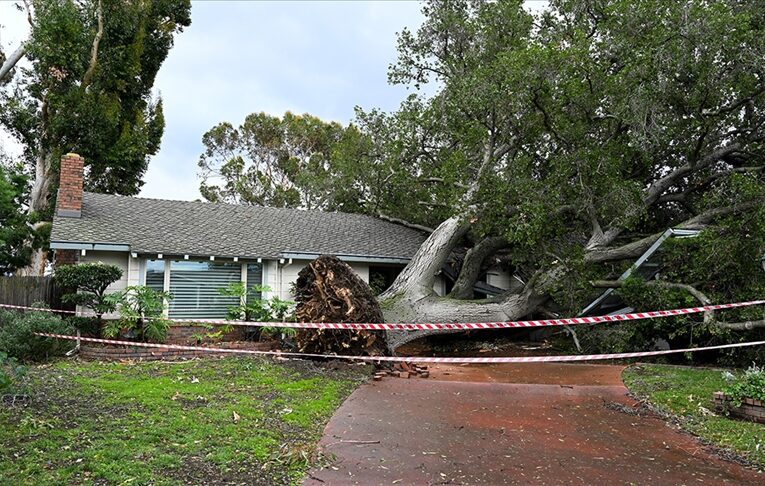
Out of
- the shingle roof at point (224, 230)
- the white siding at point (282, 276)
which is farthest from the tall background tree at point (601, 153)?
the white siding at point (282, 276)

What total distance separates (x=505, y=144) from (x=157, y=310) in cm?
996

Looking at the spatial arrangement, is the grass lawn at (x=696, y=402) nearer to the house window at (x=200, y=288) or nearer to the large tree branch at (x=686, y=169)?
the large tree branch at (x=686, y=169)

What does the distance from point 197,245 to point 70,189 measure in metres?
3.44

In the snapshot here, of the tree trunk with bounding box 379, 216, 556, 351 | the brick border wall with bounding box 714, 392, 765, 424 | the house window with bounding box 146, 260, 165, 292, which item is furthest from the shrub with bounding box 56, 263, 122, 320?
the brick border wall with bounding box 714, 392, 765, 424

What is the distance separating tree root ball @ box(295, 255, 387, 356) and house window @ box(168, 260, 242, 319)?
11.7 feet

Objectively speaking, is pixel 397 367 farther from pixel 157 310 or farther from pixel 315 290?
pixel 157 310

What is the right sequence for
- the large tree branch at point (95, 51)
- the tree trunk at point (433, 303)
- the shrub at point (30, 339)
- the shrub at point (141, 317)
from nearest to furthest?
1. the shrub at point (30, 339)
2. the shrub at point (141, 317)
3. the tree trunk at point (433, 303)
4. the large tree branch at point (95, 51)

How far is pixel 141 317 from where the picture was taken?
930 centimetres

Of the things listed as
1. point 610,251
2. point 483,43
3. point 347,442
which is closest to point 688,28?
point 610,251

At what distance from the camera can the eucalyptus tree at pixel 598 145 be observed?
10133 mm

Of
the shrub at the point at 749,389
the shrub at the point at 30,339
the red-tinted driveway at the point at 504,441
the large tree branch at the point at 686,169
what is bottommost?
the red-tinted driveway at the point at 504,441

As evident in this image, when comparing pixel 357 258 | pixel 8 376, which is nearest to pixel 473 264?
pixel 357 258

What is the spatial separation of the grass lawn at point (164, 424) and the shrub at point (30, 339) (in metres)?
0.75

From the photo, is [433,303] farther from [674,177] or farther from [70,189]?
[70,189]
